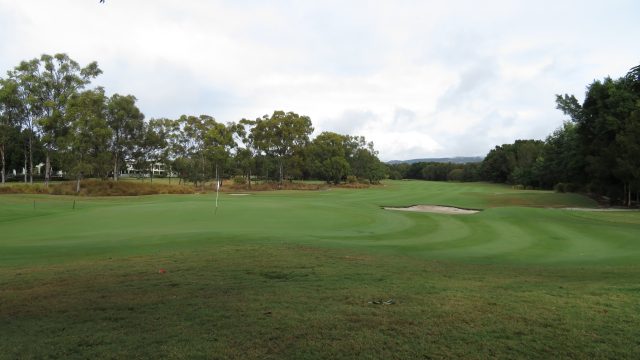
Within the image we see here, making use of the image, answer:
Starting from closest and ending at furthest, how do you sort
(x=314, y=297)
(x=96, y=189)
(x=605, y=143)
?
(x=314, y=297) < (x=605, y=143) < (x=96, y=189)

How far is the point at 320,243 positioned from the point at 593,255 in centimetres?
859

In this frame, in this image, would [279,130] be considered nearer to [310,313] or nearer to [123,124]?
[123,124]

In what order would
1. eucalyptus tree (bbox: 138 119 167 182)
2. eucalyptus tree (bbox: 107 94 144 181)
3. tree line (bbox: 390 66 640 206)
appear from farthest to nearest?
eucalyptus tree (bbox: 138 119 167 182) < eucalyptus tree (bbox: 107 94 144 181) < tree line (bbox: 390 66 640 206)

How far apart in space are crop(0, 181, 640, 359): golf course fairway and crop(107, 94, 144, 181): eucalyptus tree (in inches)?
2085

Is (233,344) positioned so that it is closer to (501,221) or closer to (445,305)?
(445,305)

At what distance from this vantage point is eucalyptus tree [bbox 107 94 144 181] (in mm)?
65250

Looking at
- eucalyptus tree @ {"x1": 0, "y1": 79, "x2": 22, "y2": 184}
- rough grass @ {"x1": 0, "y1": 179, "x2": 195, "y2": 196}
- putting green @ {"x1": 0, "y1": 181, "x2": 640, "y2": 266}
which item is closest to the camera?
putting green @ {"x1": 0, "y1": 181, "x2": 640, "y2": 266}

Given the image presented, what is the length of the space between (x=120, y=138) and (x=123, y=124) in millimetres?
2728

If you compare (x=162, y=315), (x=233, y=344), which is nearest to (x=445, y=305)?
(x=233, y=344)

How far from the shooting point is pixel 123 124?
67.2 m

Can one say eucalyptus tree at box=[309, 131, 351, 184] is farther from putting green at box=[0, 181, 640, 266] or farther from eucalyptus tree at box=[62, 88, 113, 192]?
putting green at box=[0, 181, 640, 266]

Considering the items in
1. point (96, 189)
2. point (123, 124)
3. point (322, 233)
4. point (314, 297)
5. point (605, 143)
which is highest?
point (123, 124)

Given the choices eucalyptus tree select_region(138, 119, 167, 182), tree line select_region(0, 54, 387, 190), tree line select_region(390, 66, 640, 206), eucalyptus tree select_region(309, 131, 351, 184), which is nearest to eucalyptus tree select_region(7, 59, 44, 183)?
tree line select_region(0, 54, 387, 190)

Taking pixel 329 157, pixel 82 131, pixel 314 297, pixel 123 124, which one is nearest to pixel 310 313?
pixel 314 297
